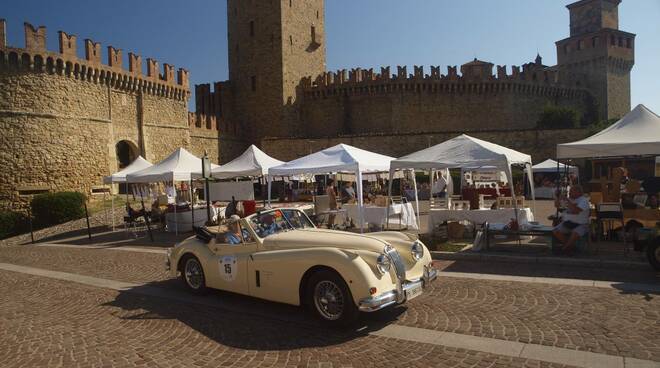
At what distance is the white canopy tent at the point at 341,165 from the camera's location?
38.7 feet

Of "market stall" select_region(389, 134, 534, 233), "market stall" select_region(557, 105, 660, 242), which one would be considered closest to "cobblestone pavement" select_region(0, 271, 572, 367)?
"market stall" select_region(557, 105, 660, 242)

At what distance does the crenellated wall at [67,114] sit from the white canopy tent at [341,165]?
1673cm

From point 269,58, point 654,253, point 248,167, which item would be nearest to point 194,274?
point 654,253

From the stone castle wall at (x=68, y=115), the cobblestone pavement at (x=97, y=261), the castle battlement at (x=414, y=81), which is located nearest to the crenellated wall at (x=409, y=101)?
the castle battlement at (x=414, y=81)

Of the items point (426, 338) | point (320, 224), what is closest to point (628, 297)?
point (426, 338)

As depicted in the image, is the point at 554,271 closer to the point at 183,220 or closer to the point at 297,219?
the point at 297,219

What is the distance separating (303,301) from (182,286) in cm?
293

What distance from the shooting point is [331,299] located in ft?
16.9

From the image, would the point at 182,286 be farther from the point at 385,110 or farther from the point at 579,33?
the point at 579,33

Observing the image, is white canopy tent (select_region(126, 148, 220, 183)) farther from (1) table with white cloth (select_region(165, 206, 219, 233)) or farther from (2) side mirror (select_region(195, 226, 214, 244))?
(2) side mirror (select_region(195, 226, 214, 244))

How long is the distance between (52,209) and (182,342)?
1870 cm

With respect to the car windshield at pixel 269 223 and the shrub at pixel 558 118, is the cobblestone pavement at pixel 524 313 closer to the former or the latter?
the car windshield at pixel 269 223

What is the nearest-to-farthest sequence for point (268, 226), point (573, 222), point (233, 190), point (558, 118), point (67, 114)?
point (268, 226)
point (573, 222)
point (233, 190)
point (67, 114)
point (558, 118)

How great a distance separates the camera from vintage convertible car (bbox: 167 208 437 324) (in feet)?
16.3
